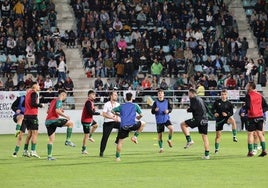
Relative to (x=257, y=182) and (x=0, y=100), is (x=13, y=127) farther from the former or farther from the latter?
(x=257, y=182)

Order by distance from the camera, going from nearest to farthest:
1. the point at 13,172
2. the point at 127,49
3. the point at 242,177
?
the point at 242,177, the point at 13,172, the point at 127,49

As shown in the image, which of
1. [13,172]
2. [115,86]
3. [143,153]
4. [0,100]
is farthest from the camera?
[115,86]

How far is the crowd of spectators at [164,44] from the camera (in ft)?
156

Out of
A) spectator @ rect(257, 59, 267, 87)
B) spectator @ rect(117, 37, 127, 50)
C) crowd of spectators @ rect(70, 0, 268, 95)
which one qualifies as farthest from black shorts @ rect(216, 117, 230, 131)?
spectator @ rect(117, 37, 127, 50)

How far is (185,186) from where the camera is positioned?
59.6ft

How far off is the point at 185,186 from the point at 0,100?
26.3 metres

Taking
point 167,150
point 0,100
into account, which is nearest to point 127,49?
point 0,100

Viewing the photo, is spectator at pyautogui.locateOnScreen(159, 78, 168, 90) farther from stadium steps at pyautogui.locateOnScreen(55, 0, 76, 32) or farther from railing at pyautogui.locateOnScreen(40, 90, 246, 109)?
stadium steps at pyautogui.locateOnScreen(55, 0, 76, 32)

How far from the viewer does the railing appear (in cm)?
4475

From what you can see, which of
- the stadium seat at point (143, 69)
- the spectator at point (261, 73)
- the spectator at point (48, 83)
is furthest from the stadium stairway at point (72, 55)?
the spectator at point (261, 73)

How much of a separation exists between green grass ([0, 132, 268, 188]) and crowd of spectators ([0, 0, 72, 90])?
595 inches

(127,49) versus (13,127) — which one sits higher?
(127,49)

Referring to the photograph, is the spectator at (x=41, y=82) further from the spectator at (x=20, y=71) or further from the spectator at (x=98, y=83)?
the spectator at (x=98, y=83)

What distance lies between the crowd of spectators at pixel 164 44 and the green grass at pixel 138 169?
1659 cm
